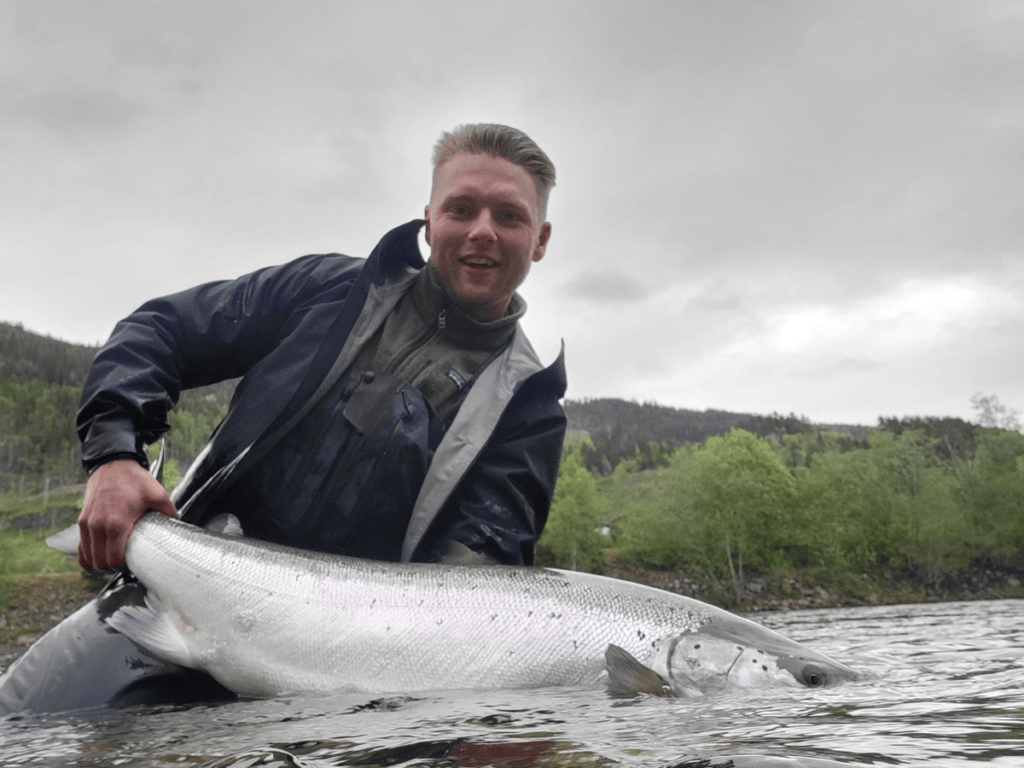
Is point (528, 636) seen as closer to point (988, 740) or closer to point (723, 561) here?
point (988, 740)

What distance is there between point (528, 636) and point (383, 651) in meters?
0.54

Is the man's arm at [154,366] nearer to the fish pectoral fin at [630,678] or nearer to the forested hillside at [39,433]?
the fish pectoral fin at [630,678]

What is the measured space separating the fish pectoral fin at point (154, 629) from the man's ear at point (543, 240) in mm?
2859

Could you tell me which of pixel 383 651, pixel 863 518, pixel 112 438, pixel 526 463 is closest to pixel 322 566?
pixel 383 651

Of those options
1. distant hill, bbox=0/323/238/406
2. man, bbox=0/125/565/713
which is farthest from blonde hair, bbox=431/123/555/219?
distant hill, bbox=0/323/238/406

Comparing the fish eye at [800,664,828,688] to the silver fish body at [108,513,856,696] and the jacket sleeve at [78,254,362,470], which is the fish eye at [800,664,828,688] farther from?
the jacket sleeve at [78,254,362,470]

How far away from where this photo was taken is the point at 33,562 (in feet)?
180

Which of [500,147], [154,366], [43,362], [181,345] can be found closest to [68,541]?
[154,366]

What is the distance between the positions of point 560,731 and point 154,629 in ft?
5.97

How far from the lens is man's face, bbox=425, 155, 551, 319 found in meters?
4.24

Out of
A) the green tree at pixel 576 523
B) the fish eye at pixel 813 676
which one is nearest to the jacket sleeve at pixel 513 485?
the fish eye at pixel 813 676

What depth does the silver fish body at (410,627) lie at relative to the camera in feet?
9.34

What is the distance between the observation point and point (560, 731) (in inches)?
Result: 80.1

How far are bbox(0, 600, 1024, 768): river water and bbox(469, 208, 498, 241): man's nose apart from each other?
7.83ft
